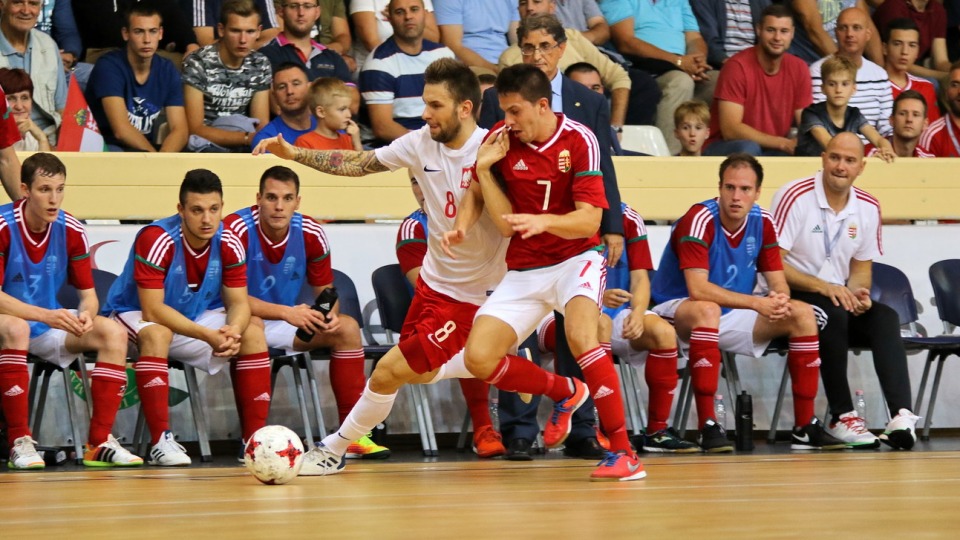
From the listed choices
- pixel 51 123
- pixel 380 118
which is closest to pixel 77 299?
pixel 51 123

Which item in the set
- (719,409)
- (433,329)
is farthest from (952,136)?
(433,329)

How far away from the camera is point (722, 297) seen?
8633mm

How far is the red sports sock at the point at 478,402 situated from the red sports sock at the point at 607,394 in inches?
86.4

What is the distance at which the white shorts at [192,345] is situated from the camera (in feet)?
26.5

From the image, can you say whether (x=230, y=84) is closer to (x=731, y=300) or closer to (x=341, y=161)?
(x=341, y=161)

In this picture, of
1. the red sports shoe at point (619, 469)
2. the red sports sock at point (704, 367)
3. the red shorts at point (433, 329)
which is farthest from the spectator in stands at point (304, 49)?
the red sports shoe at point (619, 469)

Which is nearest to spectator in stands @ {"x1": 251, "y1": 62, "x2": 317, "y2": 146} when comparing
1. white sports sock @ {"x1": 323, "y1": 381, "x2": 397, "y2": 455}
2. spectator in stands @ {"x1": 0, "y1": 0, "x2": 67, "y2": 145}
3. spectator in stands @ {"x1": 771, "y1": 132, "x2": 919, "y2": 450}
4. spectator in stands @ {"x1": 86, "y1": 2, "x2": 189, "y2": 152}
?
spectator in stands @ {"x1": 86, "y1": 2, "x2": 189, "y2": 152}

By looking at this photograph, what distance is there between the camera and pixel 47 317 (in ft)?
25.1

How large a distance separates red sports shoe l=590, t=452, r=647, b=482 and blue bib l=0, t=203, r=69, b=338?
3.61 meters

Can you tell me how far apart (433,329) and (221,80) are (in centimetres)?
408

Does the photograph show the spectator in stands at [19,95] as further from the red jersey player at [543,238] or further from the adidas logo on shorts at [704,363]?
the adidas logo on shorts at [704,363]

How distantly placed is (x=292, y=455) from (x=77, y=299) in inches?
118

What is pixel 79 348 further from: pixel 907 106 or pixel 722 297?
pixel 907 106

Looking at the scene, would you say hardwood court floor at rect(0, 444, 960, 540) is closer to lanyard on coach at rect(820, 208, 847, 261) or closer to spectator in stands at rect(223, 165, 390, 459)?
spectator in stands at rect(223, 165, 390, 459)
